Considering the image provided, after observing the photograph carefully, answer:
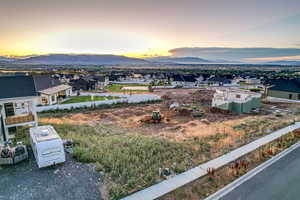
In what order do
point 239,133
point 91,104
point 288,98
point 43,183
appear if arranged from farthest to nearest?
point 288,98 < point 91,104 < point 239,133 < point 43,183

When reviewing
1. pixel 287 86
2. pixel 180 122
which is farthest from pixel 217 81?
pixel 180 122

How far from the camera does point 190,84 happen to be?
2474 inches

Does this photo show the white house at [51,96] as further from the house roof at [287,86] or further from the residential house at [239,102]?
the house roof at [287,86]

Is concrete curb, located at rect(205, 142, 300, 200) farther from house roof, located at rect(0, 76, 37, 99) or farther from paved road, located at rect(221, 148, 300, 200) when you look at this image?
house roof, located at rect(0, 76, 37, 99)

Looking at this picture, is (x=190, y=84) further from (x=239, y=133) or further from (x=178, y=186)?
(x=178, y=186)

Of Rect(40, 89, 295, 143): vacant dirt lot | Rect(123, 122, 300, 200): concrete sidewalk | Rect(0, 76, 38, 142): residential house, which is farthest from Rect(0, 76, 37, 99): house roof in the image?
Rect(123, 122, 300, 200): concrete sidewalk

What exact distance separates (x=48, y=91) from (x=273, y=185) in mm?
31551

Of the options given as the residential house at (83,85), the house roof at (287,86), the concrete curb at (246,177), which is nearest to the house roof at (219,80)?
the house roof at (287,86)

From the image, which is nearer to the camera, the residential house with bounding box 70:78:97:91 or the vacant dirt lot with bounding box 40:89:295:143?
the vacant dirt lot with bounding box 40:89:295:143

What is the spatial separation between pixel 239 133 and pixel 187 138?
14.9 feet

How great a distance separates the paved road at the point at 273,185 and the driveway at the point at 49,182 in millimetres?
5611

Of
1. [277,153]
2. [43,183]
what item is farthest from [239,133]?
[43,183]

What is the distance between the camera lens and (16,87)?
14.8m

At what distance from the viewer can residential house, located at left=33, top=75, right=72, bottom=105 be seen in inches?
1168
